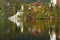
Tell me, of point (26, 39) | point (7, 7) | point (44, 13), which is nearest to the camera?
point (26, 39)

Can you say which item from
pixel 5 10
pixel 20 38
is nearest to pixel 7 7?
pixel 5 10

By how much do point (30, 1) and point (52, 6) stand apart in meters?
1.20

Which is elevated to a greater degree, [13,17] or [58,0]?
[58,0]

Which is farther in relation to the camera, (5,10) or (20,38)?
(5,10)

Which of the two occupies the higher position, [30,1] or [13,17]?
[30,1]

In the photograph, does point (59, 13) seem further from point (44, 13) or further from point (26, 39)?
point (26, 39)

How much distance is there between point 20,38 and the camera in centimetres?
515

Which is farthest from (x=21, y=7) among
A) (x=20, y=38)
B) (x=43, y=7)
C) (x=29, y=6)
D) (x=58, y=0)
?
(x=20, y=38)

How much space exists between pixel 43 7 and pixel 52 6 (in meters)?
0.56

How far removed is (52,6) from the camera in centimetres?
1243

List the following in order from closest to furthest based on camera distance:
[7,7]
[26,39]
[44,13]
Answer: [26,39] → [44,13] → [7,7]

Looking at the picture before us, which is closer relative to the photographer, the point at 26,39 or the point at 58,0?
the point at 26,39

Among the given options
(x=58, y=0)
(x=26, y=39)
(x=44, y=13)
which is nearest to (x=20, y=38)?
(x=26, y=39)

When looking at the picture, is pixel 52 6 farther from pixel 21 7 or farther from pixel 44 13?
pixel 21 7
